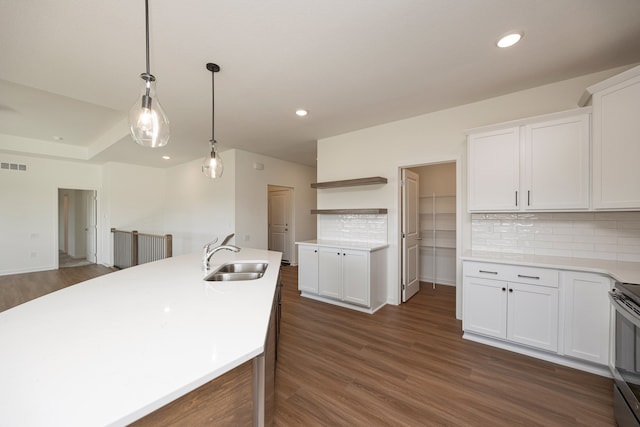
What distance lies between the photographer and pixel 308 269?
13.1ft

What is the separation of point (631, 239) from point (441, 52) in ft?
8.00

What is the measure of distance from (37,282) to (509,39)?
8.01 m

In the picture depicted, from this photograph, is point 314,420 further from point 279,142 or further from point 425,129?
point 279,142

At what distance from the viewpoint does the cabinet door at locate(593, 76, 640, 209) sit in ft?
6.51

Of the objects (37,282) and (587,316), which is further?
(37,282)

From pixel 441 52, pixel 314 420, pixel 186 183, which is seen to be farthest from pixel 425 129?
pixel 186 183

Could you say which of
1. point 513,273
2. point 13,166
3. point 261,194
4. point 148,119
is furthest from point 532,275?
point 13,166

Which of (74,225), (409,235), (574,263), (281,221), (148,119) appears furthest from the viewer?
(74,225)

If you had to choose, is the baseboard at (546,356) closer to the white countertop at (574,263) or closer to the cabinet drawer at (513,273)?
the cabinet drawer at (513,273)

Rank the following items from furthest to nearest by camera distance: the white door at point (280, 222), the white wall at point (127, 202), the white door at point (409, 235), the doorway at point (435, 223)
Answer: the white door at point (280, 222) → the white wall at point (127, 202) → the doorway at point (435, 223) → the white door at point (409, 235)

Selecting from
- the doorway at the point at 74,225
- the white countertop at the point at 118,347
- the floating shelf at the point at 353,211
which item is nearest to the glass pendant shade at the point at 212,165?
the white countertop at the point at 118,347

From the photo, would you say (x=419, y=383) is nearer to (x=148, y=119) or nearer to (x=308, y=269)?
(x=308, y=269)

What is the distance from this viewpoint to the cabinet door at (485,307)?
2466 millimetres

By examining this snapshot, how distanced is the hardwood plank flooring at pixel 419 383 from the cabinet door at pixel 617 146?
4.98ft
